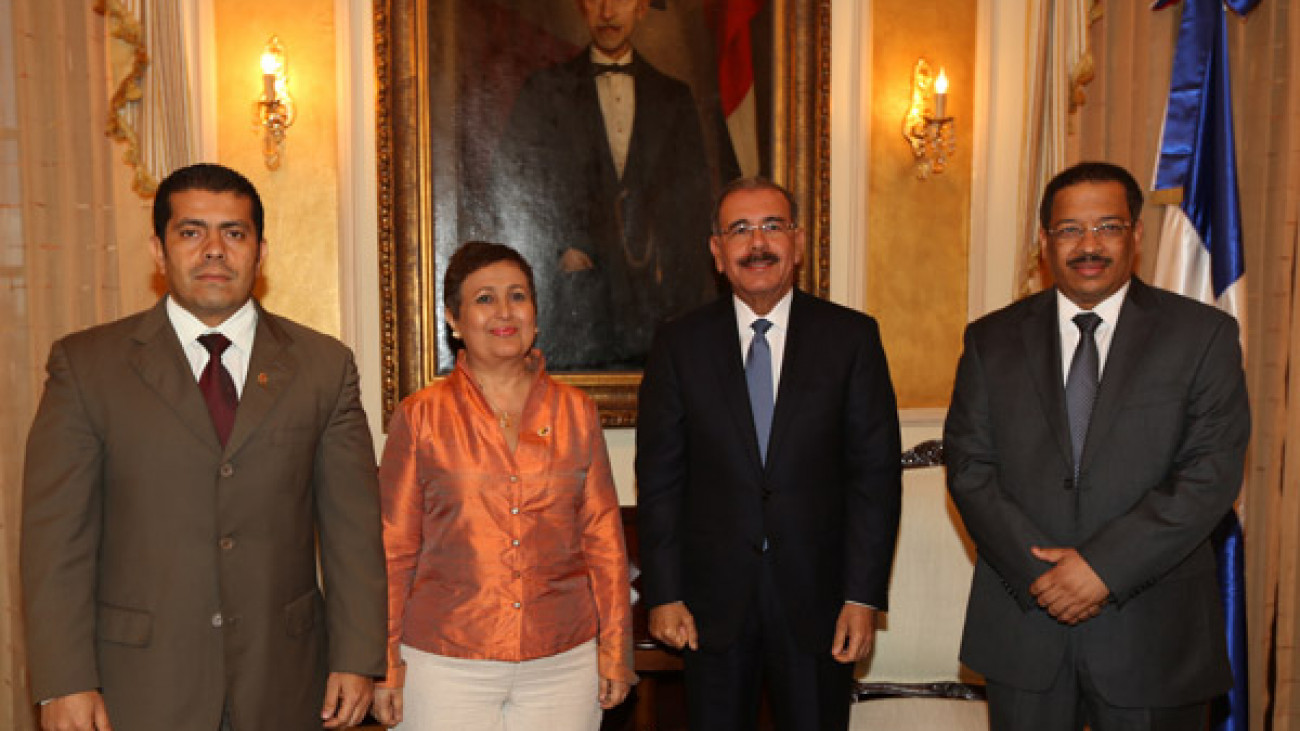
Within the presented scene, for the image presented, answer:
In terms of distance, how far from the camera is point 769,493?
2.71m

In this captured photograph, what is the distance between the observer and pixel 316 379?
2.30m

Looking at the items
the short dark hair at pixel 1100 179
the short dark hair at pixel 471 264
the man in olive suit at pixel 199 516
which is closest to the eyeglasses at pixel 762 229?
the short dark hair at pixel 471 264

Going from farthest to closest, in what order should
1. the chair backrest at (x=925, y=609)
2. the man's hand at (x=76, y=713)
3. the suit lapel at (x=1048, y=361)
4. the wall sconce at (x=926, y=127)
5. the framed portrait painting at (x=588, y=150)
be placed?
the wall sconce at (x=926, y=127), the framed portrait painting at (x=588, y=150), the chair backrest at (x=925, y=609), the suit lapel at (x=1048, y=361), the man's hand at (x=76, y=713)

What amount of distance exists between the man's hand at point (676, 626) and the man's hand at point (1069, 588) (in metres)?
0.88

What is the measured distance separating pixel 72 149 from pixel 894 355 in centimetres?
335

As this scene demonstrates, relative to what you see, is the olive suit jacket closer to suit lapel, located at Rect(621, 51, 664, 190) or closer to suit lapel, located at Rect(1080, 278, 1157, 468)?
suit lapel, located at Rect(1080, 278, 1157, 468)

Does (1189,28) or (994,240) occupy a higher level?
(1189,28)

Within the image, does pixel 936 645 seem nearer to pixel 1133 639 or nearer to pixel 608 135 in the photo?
pixel 1133 639

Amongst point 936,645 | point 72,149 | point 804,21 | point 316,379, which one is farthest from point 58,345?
point 804,21

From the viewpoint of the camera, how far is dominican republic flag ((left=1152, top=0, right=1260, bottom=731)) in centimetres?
369

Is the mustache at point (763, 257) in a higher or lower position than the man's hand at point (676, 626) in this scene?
higher

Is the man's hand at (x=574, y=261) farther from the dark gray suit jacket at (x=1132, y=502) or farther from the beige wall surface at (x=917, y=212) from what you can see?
the dark gray suit jacket at (x=1132, y=502)

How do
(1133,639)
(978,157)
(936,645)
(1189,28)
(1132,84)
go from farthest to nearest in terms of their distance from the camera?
1. (978,157)
2. (1132,84)
3. (1189,28)
4. (936,645)
5. (1133,639)

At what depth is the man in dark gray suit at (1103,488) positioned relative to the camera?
245 cm
